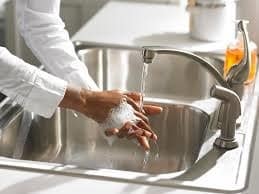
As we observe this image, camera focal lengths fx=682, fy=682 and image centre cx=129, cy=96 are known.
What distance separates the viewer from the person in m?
1.13

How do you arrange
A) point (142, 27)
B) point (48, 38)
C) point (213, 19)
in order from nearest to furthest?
1. point (48, 38)
2. point (213, 19)
3. point (142, 27)

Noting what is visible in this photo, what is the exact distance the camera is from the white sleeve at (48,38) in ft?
4.53

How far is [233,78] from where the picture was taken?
1.30 m

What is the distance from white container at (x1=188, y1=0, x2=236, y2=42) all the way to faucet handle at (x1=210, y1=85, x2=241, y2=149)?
495 mm

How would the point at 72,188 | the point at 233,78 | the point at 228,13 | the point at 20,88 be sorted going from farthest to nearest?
the point at 228,13 < the point at 233,78 < the point at 20,88 < the point at 72,188

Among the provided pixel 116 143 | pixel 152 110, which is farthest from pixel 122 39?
pixel 152 110

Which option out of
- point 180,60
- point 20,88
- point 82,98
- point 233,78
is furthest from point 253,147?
point 180,60

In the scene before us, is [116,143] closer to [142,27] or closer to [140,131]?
[140,131]

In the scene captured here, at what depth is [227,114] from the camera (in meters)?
1.18

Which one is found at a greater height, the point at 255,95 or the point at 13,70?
the point at 13,70

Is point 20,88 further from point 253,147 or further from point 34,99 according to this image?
point 253,147

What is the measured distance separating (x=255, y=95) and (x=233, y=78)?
0.49 feet

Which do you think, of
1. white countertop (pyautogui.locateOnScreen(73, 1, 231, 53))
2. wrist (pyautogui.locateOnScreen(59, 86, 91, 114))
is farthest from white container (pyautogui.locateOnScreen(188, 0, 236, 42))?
wrist (pyautogui.locateOnScreen(59, 86, 91, 114))

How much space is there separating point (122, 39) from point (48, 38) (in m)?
0.37
